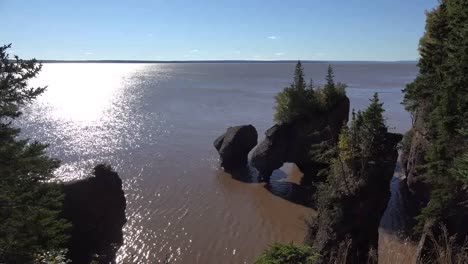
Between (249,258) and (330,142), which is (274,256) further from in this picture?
(330,142)

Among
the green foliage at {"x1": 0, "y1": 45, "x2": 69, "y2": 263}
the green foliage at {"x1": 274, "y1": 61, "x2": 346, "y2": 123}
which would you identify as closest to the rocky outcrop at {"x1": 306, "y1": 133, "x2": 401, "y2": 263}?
the green foliage at {"x1": 0, "y1": 45, "x2": 69, "y2": 263}

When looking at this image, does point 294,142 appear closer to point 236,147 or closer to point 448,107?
point 236,147

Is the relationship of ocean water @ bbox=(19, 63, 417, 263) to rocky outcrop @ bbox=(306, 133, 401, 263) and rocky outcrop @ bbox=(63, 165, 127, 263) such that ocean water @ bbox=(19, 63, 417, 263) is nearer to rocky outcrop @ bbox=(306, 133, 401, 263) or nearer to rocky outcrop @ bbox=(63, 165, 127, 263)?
rocky outcrop @ bbox=(63, 165, 127, 263)

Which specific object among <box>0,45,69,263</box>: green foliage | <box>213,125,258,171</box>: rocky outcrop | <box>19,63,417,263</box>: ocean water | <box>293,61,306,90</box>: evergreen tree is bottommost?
<box>19,63,417,263</box>: ocean water

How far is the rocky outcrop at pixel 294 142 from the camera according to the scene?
106 ft

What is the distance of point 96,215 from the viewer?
2228 cm

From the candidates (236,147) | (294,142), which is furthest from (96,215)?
(294,142)

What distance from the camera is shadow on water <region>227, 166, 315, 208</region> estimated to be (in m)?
30.1

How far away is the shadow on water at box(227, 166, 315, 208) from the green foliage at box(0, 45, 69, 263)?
18202mm

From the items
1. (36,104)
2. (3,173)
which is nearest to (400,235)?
(3,173)

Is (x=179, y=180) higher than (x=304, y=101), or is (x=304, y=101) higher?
(x=304, y=101)

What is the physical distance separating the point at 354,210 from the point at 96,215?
539 inches

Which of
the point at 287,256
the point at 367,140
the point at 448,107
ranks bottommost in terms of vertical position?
the point at 287,256

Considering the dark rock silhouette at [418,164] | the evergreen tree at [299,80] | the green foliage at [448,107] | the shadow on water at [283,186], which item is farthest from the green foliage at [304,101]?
the green foliage at [448,107]
